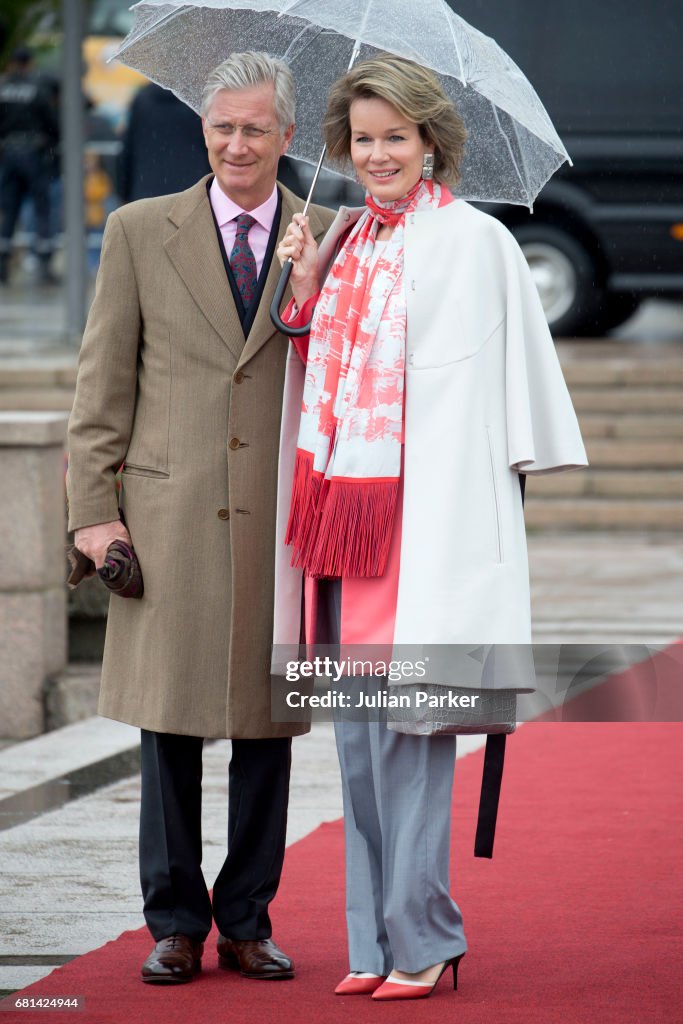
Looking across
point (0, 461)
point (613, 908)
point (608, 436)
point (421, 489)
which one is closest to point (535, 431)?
point (421, 489)

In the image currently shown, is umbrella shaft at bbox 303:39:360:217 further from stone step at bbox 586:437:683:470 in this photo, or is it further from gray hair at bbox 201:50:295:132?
stone step at bbox 586:437:683:470

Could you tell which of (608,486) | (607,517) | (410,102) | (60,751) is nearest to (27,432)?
(60,751)

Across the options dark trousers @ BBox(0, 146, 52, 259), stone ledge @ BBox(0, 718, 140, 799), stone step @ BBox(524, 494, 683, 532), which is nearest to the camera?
stone ledge @ BBox(0, 718, 140, 799)

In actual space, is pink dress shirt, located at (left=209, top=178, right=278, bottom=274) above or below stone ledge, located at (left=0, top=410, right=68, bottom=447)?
above

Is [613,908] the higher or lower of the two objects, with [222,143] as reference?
lower

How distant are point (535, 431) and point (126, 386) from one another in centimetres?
87

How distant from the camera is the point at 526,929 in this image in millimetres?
4340

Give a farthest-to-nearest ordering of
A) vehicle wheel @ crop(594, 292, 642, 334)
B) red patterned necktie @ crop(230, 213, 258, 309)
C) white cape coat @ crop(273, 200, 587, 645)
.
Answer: vehicle wheel @ crop(594, 292, 642, 334), red patterned necktie @ crop(230, 213, 258, 309), white cape coat @ crop(273, 200, 587, 645)

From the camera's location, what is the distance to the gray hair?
3.89 m

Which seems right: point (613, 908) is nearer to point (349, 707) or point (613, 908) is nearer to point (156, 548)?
point (349, 707)

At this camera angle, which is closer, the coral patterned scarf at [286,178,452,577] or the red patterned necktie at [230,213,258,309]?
the coral patterned scarf at [286,178,452,577]

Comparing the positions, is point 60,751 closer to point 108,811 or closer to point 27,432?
point 108,811

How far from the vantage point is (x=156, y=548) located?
13.1 ft

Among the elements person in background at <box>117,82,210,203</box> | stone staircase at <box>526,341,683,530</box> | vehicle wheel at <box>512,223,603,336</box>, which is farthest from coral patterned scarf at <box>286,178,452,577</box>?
vehicle wheel at <box>512,223,603,336</box>
